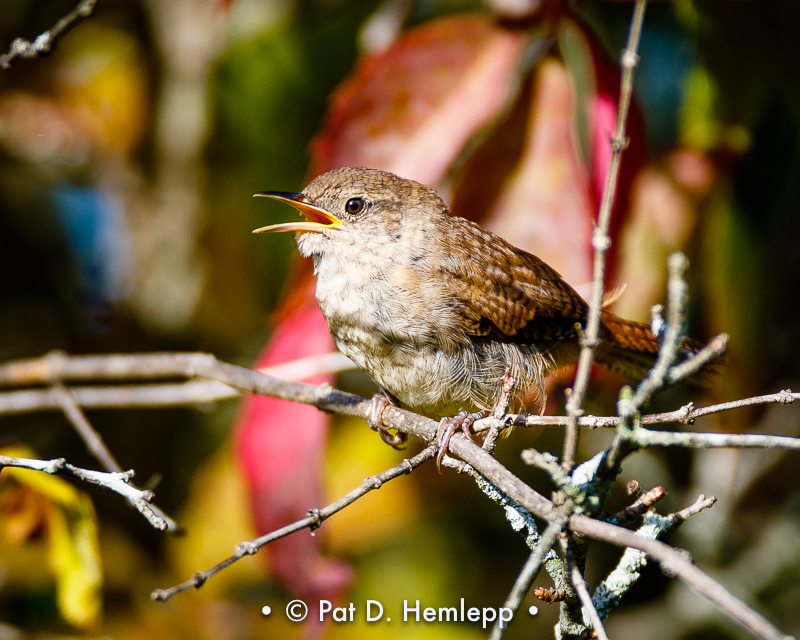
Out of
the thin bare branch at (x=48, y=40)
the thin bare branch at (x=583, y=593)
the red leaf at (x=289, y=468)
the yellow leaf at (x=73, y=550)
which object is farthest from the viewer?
the red leaf at (x=289, y=468)

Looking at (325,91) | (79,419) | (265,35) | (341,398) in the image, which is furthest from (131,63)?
(341,398)

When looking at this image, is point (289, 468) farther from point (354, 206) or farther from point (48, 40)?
point (48, 40)

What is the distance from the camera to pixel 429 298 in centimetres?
237

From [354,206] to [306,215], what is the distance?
204 mm

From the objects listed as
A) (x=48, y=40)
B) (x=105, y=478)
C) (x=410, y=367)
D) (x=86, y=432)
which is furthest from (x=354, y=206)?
(x=105, y=478)

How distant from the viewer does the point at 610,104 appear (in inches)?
92.4

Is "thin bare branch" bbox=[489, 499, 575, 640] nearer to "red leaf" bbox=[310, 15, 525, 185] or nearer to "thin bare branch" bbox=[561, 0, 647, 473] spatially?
"thin bare branch" bbox=[561, 0, 647, 473]

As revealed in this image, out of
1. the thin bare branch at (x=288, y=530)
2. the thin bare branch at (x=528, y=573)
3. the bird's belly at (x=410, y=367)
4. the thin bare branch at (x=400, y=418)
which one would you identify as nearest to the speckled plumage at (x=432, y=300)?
the bird's belly at (x=410, y=367)

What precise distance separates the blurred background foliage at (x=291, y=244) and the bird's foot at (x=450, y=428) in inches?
22.2

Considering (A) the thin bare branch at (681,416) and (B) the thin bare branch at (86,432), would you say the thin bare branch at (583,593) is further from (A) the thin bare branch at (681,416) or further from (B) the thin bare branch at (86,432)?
(B) the thin bare branch at (86,432)

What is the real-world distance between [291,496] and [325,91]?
2453 millimetres

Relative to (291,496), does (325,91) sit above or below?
above

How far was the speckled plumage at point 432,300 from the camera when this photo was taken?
238 cm

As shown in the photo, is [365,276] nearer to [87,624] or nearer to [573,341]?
[573,341]
